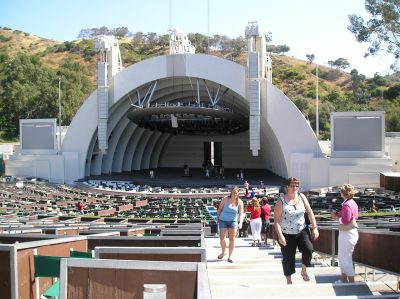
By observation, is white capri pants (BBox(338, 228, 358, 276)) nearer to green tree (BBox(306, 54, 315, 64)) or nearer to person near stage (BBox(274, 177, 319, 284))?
person near stage (BBox(274, 177, 319, 284))

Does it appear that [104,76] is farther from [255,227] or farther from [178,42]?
[255,227]

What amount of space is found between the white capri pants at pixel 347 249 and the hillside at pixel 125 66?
5736cm

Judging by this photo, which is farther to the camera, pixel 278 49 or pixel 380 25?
pixel 278 49

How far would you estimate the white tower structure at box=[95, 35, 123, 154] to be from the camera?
135 feet

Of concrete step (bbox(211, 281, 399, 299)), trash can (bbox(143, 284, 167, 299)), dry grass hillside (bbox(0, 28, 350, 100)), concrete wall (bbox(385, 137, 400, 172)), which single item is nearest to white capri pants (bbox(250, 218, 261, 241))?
concrete step (bbox(211, 281, 399, 299))

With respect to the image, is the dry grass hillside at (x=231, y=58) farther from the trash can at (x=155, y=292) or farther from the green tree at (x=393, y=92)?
the trash can at (x=155, y=292)

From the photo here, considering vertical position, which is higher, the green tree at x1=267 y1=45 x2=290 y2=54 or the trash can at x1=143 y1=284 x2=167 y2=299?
the green tree at x1=267 y1=45 x2=290 y2=54

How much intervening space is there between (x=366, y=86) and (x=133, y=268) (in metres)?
102

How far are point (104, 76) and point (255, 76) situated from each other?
40.7ft

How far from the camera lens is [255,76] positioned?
36.9 metres

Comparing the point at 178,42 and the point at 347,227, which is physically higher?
the point at 178,42

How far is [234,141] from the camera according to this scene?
58438 millimetres

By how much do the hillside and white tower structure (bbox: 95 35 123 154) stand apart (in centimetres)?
3151

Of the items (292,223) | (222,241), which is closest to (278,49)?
(222,241)
